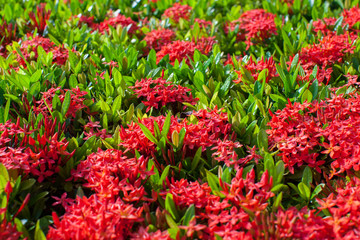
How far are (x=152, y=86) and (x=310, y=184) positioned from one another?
1.39m

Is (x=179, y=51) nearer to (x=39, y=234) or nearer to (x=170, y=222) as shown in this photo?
(x=170, y=222)

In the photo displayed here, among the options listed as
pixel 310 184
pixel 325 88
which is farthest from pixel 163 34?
pixel 310 184

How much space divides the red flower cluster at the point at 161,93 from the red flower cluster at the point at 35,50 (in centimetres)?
97

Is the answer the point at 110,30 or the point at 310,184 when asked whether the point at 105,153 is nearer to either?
the point at 310,184

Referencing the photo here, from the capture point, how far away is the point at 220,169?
6.95ft

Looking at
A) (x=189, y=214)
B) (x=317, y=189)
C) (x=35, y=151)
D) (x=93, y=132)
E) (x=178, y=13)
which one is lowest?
(x=317, y=189)

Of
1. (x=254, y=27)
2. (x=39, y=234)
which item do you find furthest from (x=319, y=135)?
(x=254, y=27)

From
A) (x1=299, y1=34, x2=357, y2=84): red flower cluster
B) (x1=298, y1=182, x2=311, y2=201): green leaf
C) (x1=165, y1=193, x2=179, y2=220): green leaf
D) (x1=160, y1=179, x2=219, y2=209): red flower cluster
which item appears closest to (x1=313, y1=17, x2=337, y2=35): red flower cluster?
(x1=299, y1=34, x2=357, y2=84): red flower cluster

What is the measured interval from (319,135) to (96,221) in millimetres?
1301

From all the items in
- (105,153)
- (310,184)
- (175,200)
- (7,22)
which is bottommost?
(310,184)

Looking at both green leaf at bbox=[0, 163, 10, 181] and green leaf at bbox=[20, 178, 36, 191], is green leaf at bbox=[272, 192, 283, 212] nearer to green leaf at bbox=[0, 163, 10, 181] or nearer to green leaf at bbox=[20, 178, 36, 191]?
green leaf at bbox=[20, 178, 36, 191]

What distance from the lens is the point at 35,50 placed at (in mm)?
3590

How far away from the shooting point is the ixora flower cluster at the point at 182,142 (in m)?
1.81

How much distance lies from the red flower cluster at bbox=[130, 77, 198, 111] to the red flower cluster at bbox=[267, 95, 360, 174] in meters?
0.67
